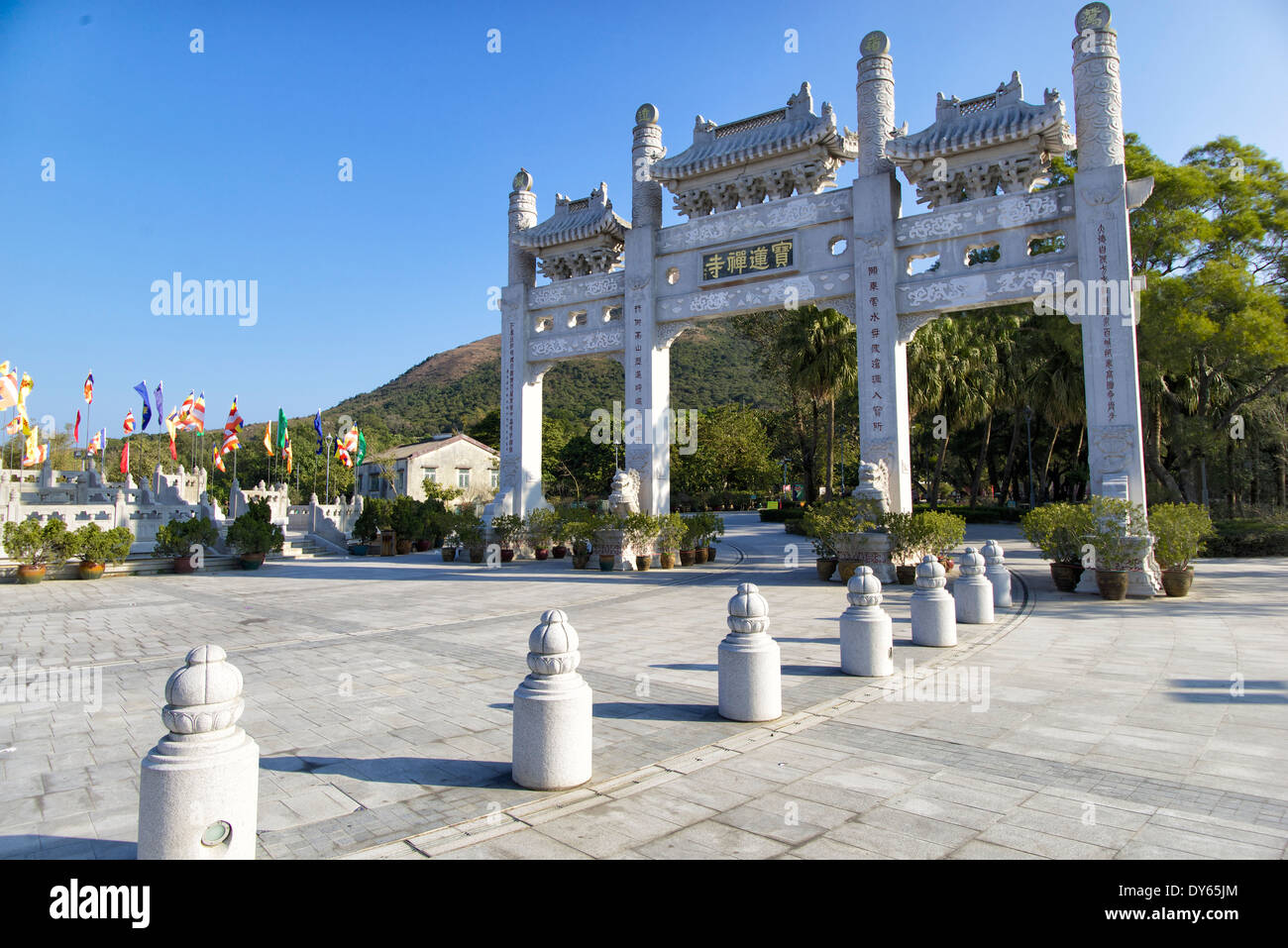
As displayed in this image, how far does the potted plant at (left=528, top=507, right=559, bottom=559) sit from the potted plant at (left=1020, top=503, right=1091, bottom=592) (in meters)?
11.2

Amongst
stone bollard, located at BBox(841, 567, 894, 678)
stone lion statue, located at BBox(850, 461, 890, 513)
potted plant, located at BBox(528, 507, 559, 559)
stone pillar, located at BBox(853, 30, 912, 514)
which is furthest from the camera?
potted plant, located at BBox(528, 507, 559, 559)

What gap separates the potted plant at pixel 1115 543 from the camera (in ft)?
35.8

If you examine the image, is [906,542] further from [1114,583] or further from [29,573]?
[29,573]

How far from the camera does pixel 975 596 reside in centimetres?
875

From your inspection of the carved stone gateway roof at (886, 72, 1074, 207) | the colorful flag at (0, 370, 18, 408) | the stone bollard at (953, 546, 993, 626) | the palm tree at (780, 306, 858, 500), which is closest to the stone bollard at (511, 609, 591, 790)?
the stone bollard at (953, 546, 993, 626)

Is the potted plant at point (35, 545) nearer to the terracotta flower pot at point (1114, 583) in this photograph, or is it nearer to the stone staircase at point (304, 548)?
the stone staircase at point (304, 548)

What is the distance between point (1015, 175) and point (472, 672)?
1333cm

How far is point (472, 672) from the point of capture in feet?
21.8

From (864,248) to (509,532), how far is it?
1119 centimetres

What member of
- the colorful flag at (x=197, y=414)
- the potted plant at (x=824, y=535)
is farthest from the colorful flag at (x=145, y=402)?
the potted plant at (x=824, y=535)

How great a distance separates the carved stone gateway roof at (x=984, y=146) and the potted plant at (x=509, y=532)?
12232 mm

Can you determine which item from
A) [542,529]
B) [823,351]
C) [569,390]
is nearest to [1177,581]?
[542,529]

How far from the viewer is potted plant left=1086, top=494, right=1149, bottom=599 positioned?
10898mm

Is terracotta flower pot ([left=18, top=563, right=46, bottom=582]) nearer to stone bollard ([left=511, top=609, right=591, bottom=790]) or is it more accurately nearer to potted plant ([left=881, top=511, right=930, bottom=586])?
stone bollard ([left=511, top=609, right=591, bottom=790])
